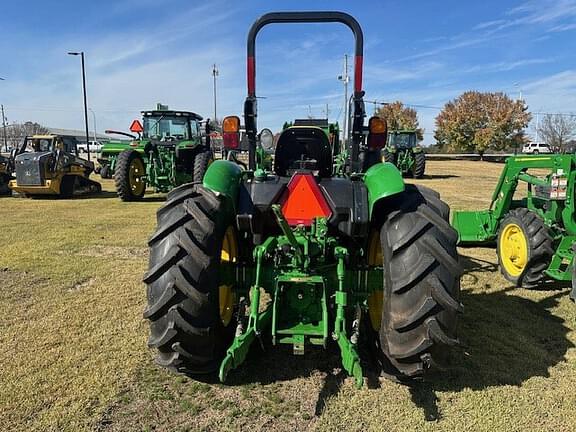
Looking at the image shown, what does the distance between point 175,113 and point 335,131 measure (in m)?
7.07

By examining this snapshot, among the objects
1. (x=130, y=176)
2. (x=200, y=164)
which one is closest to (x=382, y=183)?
(x=200, y=164)

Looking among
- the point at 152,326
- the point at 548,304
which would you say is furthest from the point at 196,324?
the point at 548,304

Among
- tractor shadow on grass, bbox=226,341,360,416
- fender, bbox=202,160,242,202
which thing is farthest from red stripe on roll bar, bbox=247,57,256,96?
tractor shadow on grass, bbox=226,341,360,416

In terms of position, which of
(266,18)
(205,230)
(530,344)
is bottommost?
(530,344)

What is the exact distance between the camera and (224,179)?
311 cm

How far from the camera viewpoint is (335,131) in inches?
346

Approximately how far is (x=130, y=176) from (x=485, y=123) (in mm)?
42297

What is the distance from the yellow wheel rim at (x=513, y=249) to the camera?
534 centimetres

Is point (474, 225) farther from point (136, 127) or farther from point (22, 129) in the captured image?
point (22, 129)

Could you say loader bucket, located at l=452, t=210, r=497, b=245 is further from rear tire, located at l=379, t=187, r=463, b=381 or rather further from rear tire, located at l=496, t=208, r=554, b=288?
rear tire, located at l=379, t=187, r=463, b=381

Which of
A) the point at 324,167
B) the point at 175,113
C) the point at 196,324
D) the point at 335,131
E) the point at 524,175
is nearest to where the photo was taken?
the point at 196,324

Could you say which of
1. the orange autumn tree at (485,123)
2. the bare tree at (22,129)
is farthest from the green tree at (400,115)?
the bare tree at (22,129)

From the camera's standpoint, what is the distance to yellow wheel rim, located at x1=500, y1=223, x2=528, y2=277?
5.34 meters

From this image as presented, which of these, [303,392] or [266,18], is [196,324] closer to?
[303,392]
